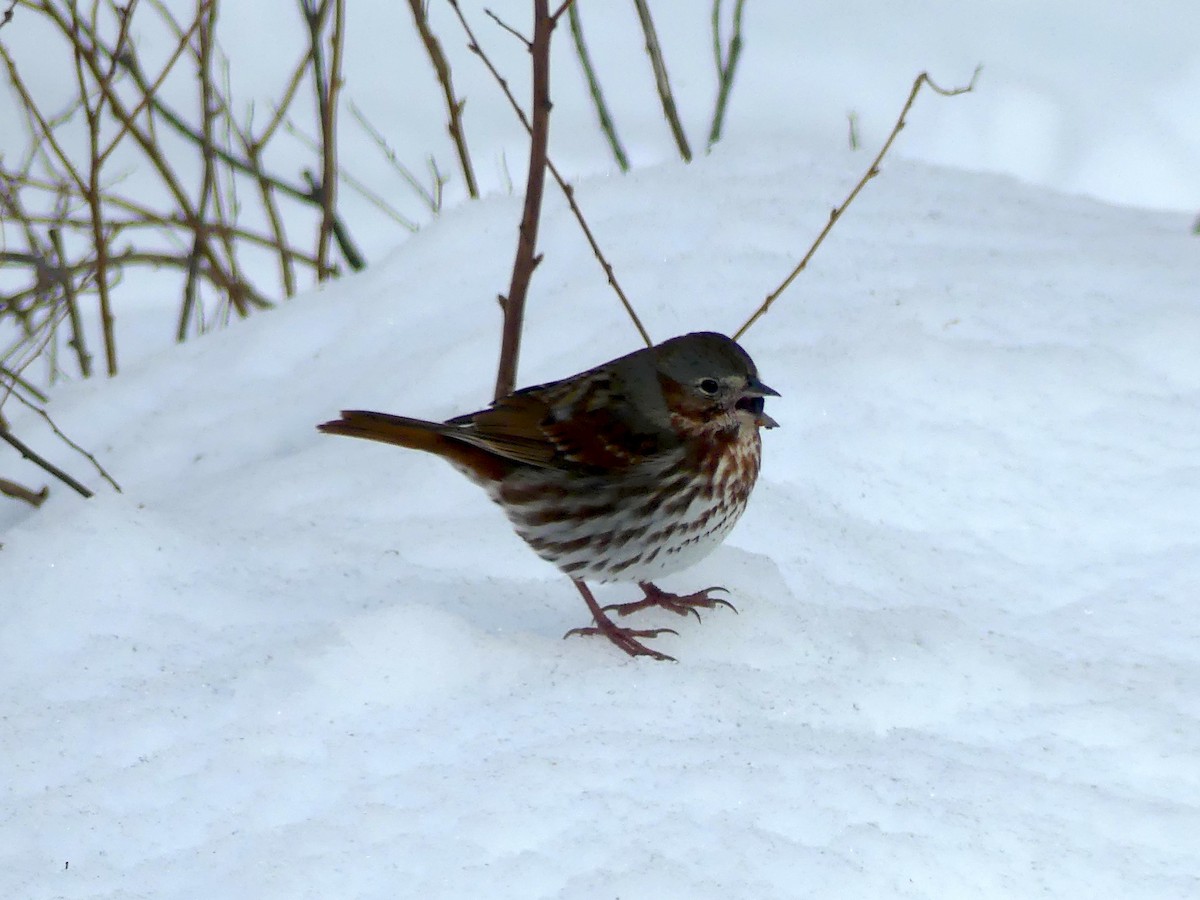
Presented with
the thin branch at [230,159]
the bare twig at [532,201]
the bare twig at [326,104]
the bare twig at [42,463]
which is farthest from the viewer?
the thin branch at [230,159]

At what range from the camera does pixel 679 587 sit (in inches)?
150

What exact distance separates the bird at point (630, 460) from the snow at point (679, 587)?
0.21 meters

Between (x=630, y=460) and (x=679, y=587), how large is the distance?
1.65ft

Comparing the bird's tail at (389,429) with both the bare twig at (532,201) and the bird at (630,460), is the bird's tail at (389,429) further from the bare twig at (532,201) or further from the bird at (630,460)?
the bare twig at (532,201)

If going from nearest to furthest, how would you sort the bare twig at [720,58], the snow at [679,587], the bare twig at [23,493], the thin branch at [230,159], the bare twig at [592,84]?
the snow at [679,587] < the bare twig at [23,493] < the thin branch at [230,159] < the bare twig at [592,84] < the bare twig at [720,58]

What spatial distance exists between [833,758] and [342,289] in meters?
2.95

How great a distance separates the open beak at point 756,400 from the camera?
3.45 m

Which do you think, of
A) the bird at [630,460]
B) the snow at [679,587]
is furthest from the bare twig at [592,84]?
the bird at [630,460]

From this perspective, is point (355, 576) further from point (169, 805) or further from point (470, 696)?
point (169, 805)

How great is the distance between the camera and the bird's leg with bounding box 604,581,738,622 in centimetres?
356

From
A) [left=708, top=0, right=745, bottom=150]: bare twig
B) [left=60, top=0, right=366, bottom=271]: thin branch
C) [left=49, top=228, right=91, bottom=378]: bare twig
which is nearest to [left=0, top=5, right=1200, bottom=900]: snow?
[left=49, top=228, right=91, bottom=378]: bare twig

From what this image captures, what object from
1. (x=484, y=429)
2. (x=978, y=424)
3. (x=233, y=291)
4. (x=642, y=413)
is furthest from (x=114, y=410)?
(x=978, y=424)

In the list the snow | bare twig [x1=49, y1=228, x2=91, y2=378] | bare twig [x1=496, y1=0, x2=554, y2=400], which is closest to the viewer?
the snow

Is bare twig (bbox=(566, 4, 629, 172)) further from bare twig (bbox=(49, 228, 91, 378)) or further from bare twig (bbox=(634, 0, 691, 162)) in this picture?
bare twig (bbox=(49, 228, 91, 378))
